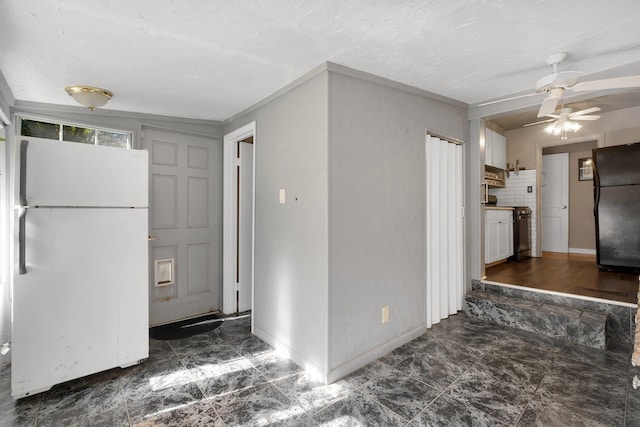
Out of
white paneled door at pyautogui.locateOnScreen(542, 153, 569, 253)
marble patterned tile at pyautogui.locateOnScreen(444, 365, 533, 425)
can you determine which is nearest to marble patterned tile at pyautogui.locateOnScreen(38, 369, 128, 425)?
marble patterned tile at pyautogui.locateOnScreen(444, 365, 533, 425)

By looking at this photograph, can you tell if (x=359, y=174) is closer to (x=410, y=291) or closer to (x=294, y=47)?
(x=294, y=47)

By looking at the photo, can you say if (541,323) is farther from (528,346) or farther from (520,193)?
(520,193)

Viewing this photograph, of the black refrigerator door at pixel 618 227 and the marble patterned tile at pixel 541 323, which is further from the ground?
the black refrigerator door at pixel 618 227

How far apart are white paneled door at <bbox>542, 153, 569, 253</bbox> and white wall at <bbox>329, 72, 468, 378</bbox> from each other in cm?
454

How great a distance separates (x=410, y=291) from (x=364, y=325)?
0.67m

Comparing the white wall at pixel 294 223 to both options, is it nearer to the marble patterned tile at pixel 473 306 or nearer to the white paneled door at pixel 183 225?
the white paneled door at pixel 183 225

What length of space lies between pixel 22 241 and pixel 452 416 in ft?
9.63

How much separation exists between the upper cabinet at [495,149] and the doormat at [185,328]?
15.8 ft

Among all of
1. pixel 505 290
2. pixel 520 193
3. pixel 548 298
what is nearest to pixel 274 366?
pixel 505 290

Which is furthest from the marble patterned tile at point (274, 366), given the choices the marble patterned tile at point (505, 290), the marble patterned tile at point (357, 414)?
the marble patterned tile at point (505, 290)

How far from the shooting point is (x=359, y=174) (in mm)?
2473

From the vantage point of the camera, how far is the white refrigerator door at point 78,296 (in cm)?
204

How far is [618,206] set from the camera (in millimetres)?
4035

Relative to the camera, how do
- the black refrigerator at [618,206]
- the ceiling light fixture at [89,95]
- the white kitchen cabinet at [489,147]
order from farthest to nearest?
the white kitchen cabinet at [489,147], the black refrigerator at [618,206], the ceiling light fixture at [89,95]
